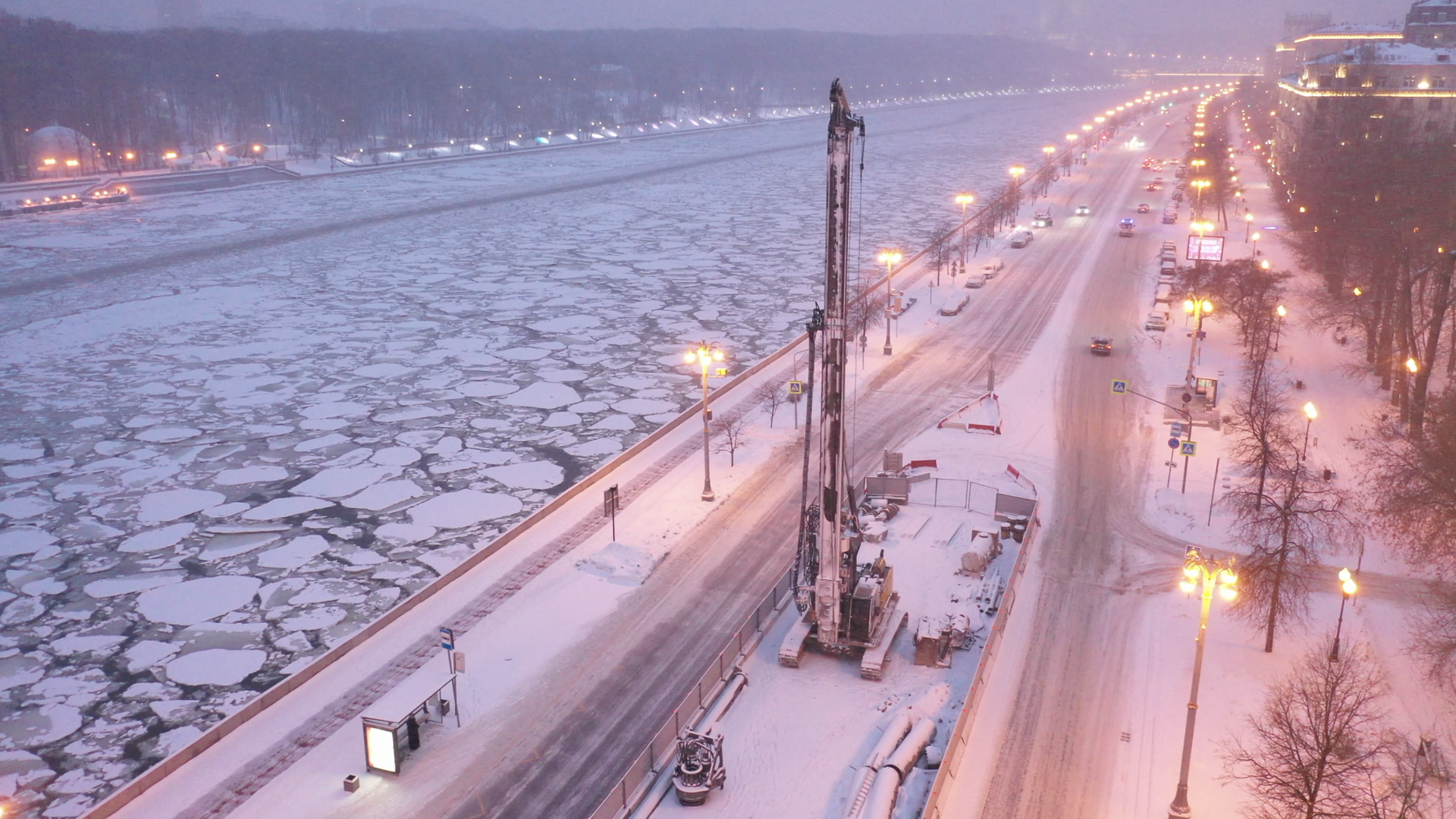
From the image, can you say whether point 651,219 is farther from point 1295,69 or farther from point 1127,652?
point 1295,69

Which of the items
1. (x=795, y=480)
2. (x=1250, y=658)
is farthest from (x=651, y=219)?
(x=1250, y=658)

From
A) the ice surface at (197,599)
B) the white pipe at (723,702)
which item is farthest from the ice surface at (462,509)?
the white pipe at (723,702)

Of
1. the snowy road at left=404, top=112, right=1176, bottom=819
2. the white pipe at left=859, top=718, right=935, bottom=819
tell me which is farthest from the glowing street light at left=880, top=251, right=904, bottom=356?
the white pipe at left=859, top=718, right=935, bottom=819

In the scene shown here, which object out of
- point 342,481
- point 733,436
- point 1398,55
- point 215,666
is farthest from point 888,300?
point 1398,55

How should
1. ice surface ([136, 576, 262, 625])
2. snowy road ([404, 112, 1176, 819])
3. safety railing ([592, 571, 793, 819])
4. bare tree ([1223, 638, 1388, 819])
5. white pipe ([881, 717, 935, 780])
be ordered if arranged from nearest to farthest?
bare tree ([1223, 638, 1388, 819]) < safety railing ([592, 571, 793, 819]) < white pipe ([881, 717, 935, 780]) < snowy road ([404, 112, 1176, 819]) < ice surface ([136, 576, 262, 625])

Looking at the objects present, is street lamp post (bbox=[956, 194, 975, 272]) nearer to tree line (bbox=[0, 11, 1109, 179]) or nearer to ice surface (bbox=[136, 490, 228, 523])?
ice surface (bbox=[136, 490, 228, 523])

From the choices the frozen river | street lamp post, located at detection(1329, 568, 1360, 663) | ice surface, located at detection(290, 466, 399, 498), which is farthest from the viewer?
ice surface, located at detection(290, 466, 399, 498)
